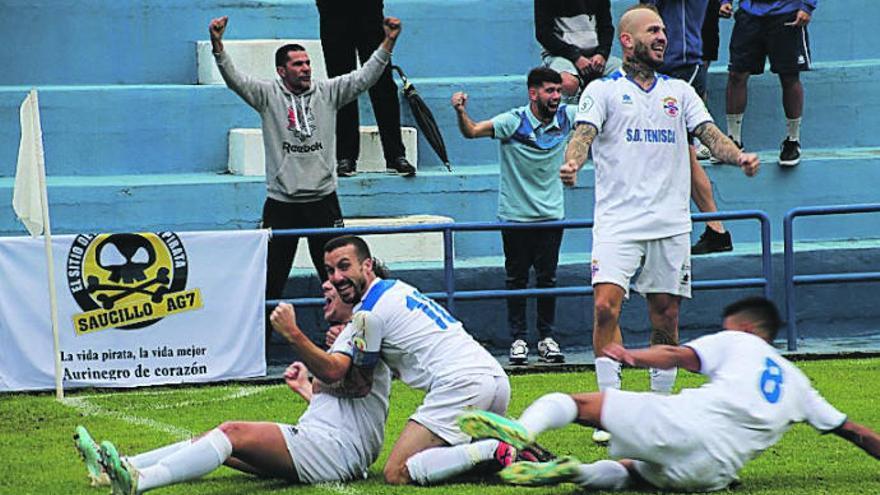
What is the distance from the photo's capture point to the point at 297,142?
14016 mm

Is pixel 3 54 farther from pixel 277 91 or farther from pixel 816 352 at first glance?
pixel 816 352

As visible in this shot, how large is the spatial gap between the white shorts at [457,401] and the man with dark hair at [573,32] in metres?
6.52

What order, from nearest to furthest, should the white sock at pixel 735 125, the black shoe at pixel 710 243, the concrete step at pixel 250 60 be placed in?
the black shoe at pixel 710 243 → the white sock at pixel 735 125 → the concrete step at pixel 250 60

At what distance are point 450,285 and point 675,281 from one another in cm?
365

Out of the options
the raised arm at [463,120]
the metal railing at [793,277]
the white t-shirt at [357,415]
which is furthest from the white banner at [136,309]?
the white t-shirt at [357,415]

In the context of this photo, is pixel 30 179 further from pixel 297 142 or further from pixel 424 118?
pixel 424 118

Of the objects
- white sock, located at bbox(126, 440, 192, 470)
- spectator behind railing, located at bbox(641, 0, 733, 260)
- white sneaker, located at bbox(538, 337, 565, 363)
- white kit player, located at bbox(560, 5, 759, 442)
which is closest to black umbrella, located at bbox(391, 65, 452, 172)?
spectator behind railing, located at bbox(641, 0, 733, 260)

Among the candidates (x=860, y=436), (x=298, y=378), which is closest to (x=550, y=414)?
(x=860, y=436)

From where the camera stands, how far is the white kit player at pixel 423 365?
920cm

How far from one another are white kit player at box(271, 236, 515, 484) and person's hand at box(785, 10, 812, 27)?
8.34 metres

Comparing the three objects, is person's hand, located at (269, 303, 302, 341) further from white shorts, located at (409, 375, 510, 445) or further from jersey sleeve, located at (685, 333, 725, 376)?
jersey sleeve, located at (685, 333, 725, 376)

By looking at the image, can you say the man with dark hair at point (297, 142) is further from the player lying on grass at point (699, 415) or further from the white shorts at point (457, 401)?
the player lying on grass at point (699, 415)

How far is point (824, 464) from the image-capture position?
9.76m

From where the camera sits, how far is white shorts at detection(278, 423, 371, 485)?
9156 mm
